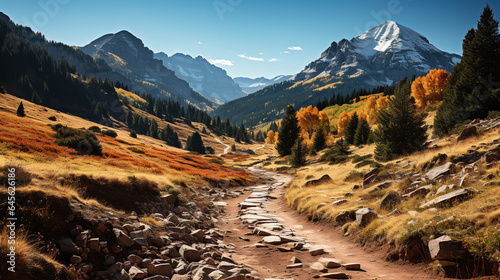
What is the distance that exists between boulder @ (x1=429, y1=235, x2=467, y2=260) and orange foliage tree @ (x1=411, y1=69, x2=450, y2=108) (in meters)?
81.3

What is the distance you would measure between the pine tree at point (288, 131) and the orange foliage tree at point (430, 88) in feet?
132

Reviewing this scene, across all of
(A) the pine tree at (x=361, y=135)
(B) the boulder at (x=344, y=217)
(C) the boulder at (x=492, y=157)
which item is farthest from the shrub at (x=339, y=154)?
(B) the boulder at (x=344, y=217)

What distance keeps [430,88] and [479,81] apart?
143 ft

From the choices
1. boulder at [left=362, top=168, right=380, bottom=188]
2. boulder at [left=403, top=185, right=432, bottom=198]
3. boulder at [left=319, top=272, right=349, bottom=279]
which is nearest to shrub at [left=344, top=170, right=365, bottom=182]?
boulder at [left=362, top=168, right=380, bottom=188]

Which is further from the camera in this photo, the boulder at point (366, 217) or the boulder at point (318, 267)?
the boulder at point (366, 217)

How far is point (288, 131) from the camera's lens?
67562 millimetres

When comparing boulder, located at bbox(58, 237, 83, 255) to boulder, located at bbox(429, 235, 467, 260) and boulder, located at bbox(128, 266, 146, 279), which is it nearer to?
boulder, located at bbox(128, 266, 146, 279)

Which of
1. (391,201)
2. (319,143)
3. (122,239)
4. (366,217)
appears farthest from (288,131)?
(122,239)

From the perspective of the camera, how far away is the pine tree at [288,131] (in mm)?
66125

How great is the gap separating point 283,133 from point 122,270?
6275 cm

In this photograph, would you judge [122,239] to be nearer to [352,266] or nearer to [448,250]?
[352,266]

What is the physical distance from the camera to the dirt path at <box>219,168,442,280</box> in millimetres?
7417

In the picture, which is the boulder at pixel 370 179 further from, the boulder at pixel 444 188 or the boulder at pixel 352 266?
the boulder at pixel 352 266

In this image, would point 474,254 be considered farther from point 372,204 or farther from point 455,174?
point 455,174
